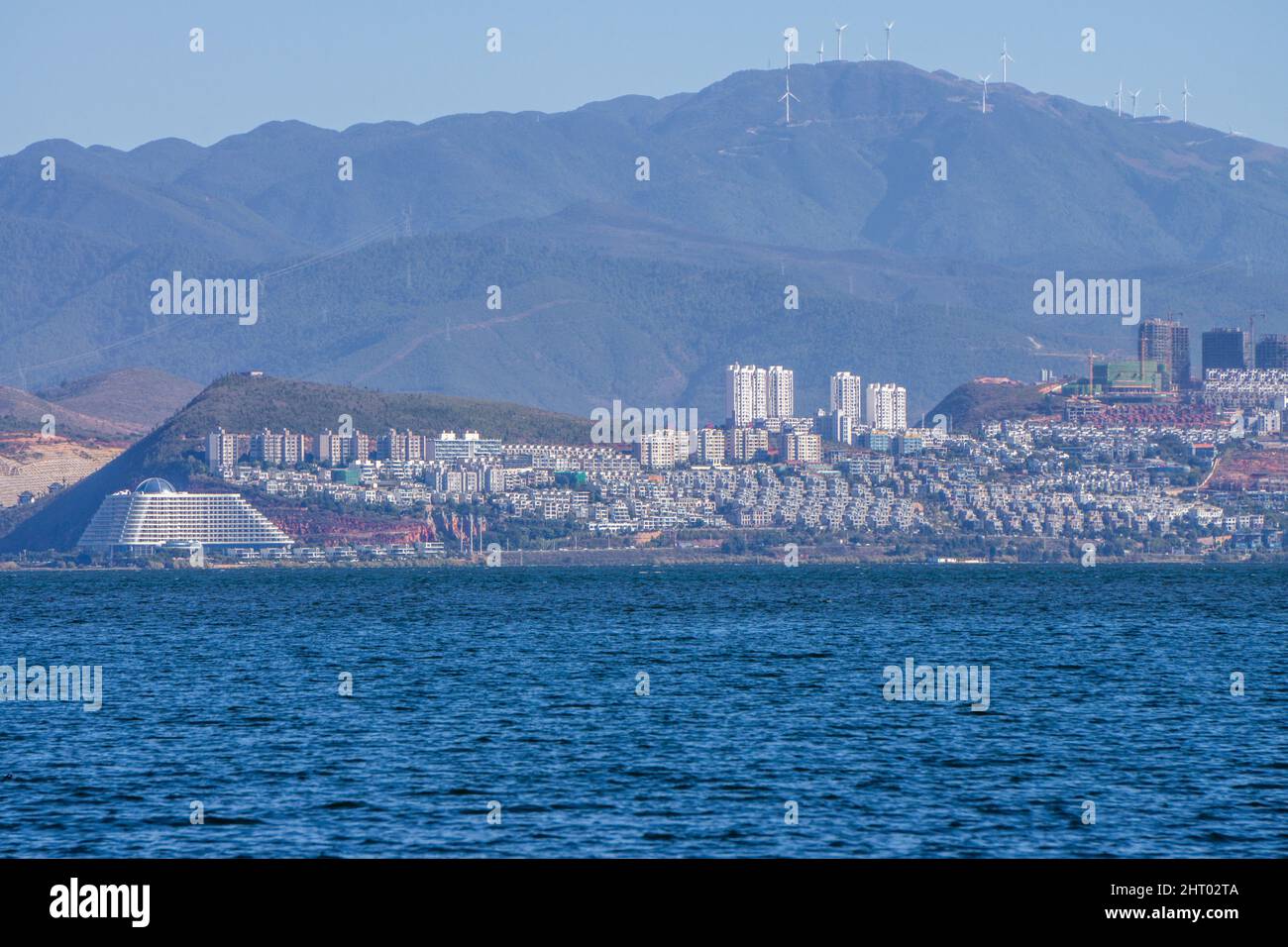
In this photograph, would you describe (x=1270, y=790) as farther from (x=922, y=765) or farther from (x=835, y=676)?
(x=835, y=676)

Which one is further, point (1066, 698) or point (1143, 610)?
point (1143, 610)

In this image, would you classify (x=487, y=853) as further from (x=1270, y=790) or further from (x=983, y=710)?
(x=983, y=710)

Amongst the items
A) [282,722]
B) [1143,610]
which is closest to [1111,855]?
[282,722]
